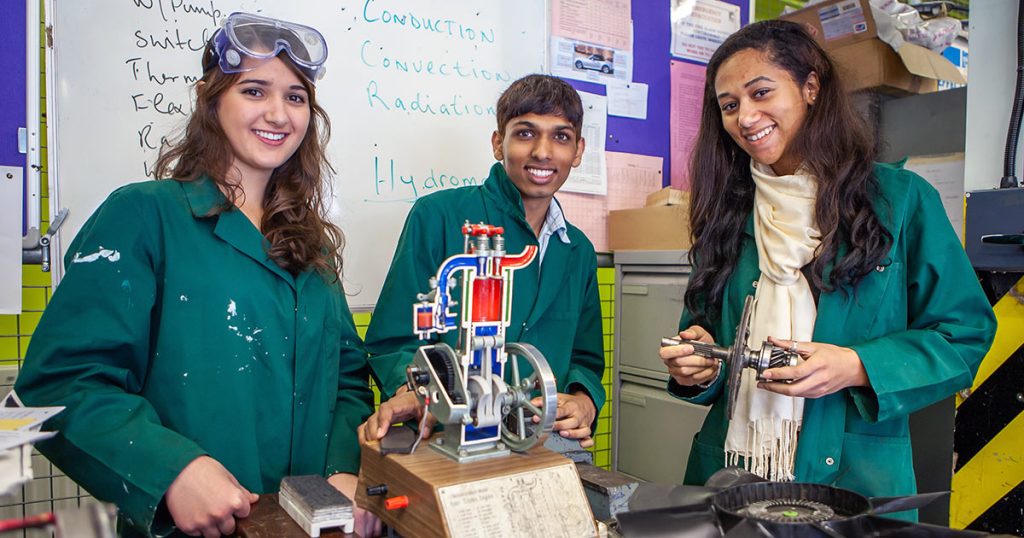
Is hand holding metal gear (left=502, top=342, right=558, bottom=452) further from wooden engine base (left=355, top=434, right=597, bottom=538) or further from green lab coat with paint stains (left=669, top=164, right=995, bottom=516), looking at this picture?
green lab coat with paint stains (left=669, top=164, right=995, bottom=516)

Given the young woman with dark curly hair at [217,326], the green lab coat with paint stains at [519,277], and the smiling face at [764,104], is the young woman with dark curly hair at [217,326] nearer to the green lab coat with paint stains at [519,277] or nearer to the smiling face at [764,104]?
the green lab coat with paint stains at [519,277]

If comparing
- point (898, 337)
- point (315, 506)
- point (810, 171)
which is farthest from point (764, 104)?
point (315, 506)

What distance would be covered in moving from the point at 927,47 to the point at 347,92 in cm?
250

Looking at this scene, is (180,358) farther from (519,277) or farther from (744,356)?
(744,356)

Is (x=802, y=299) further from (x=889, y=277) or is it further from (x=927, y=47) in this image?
(x=927, y=47)

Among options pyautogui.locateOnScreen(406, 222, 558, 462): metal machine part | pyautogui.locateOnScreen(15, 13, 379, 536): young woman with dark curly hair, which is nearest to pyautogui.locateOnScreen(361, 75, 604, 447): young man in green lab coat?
pyautogui.locateOnScreen(15, 13, 379, 536): young woman with dark curly hair

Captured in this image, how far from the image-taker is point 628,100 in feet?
10.4

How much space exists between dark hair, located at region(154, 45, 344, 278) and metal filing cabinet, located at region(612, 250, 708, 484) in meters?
1.57

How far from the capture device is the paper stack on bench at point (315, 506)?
1.03 metres

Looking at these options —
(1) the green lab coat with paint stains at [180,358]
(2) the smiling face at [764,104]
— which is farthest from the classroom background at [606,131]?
(2) the smiling face at [764,104]

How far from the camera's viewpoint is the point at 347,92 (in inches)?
96.9

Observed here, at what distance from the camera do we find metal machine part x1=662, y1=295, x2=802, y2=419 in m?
1.18

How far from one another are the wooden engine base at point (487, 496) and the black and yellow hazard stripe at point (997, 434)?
159 centimetres

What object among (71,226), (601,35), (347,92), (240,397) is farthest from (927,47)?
(71,226)
